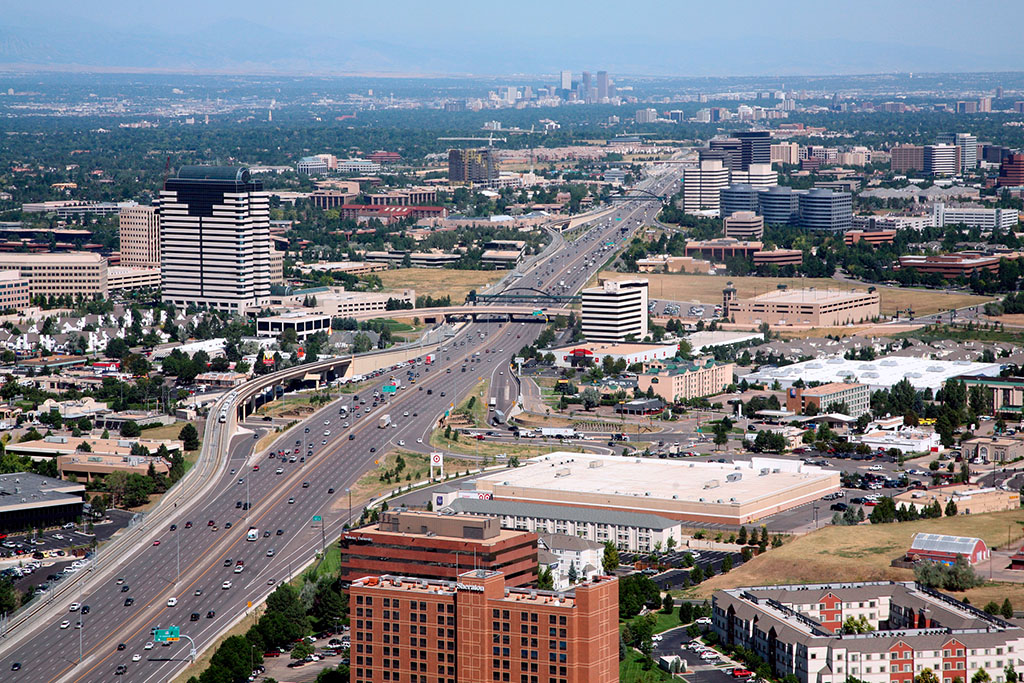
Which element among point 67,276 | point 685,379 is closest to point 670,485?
point 685,379

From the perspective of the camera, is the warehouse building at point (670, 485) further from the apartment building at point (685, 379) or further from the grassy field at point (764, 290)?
the grassy field at point (764, 290)

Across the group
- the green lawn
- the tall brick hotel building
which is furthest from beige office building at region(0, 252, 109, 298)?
the tall brick hotel building

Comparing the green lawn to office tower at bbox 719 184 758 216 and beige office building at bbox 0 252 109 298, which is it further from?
office tower at bbox 719 184 758 216

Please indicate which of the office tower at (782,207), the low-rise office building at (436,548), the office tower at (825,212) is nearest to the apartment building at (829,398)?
the low-rise office building at (436,548)

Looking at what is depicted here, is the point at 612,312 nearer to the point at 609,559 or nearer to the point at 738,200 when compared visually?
the point at 609,559

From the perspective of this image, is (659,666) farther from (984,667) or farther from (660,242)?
(660,242)

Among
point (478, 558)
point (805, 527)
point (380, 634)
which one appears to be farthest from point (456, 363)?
point (380, 634)
